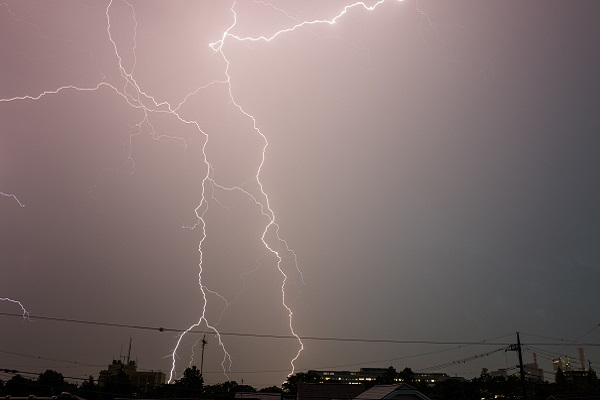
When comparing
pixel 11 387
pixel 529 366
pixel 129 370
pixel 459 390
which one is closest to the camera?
pixel 11 387

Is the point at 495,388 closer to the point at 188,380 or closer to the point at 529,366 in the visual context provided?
the point at 188,380

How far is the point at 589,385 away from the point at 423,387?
72.3 ft

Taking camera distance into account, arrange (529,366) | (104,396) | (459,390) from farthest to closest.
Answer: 1. (529,366)
2. (459,390)
3. (104,396)

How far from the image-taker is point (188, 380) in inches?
2105

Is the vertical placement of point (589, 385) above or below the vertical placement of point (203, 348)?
below

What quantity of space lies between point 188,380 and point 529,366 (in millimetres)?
141236

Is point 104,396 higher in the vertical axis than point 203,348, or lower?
lower

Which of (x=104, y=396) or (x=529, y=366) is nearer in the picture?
(x=104, y=396)

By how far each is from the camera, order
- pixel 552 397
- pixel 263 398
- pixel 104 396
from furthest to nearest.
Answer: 1. pixel 104 396
2. pixel 263 398
3. pixel 552 397

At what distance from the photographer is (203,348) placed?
56344 mm

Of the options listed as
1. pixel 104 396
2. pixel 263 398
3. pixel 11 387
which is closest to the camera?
pixel 263 398

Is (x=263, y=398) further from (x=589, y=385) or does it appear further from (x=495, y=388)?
(x=589, y=385)

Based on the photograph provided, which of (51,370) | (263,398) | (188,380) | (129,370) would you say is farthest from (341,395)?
(129,370)

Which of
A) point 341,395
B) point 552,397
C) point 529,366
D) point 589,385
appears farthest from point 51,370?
point 529,366
